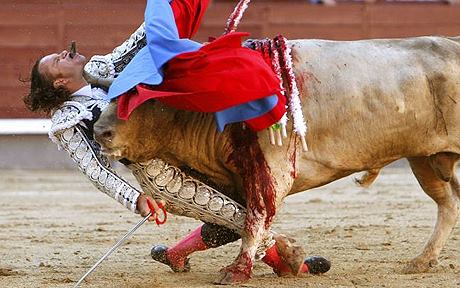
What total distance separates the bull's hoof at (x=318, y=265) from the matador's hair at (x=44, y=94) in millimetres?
1001

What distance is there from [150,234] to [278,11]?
16.7 feet

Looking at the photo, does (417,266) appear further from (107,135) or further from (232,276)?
(107,135)

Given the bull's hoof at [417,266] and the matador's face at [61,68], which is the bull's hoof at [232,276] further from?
the matador's face at [61,68]

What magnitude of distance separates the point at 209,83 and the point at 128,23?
6.27m

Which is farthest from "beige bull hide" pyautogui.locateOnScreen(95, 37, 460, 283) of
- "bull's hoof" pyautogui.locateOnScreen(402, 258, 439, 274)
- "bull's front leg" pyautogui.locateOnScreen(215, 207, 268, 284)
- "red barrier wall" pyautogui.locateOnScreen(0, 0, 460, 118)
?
"red barrier wall" pyautogui.locateOnScreen(0, 0, 460, 118)

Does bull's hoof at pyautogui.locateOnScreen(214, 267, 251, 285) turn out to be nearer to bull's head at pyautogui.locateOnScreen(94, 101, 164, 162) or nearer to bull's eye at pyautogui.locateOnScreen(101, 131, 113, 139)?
bull's head at pyautogui.locateOnScreen(94, 101, 164, 162)

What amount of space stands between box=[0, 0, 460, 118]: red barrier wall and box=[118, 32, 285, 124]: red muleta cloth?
18.9 feet

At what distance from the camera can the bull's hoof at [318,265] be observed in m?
3.71

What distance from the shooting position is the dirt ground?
12.0 feet

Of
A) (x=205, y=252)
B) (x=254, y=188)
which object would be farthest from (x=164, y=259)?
(x=254, y=188)

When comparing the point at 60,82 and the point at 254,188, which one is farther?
the point at 60,82

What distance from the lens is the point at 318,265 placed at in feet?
12.2

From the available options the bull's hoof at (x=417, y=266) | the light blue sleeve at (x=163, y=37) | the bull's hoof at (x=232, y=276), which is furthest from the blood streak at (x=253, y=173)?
the bull's hoof at (x=417, y=266)

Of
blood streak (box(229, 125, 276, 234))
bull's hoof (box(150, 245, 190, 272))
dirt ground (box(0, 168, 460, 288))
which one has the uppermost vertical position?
blood streak (box(229, 125, 276, 234))
